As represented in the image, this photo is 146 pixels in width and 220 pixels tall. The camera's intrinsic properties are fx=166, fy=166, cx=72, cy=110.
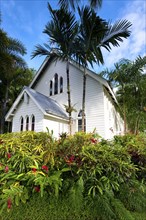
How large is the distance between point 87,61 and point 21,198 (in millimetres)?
10289

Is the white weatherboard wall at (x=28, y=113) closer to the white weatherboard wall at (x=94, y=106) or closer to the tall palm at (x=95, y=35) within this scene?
the tall palm at (x=95, y=35)

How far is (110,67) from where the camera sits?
1384 centimetres

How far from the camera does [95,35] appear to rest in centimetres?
1173

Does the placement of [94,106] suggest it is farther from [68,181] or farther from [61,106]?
[68,181]

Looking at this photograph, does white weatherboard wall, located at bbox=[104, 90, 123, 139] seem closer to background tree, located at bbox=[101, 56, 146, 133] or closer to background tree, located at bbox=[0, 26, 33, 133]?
background tree, located at bbox=[101, 56, 146, 133]

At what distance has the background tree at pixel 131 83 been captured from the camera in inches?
524

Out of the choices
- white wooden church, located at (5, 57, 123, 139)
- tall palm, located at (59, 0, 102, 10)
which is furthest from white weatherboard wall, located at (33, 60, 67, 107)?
tall palm, located at (59, 0, 102, 10)

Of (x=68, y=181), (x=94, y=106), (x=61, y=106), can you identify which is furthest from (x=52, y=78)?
(x=68, y=181)

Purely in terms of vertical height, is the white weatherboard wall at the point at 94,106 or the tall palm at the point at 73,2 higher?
the tall palm at the point at 73,2

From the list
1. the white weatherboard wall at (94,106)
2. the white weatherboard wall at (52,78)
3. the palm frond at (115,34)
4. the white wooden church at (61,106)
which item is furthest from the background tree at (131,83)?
the white weatherboard wall at (52,78)

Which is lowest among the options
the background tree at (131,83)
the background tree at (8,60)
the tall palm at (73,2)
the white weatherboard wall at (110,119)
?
the white weatherboard wall at (110,119)

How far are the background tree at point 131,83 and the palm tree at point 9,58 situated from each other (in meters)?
9.97

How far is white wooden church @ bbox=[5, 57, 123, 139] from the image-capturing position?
11.4 meters

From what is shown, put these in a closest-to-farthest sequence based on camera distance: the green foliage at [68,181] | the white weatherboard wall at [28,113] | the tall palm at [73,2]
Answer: the green foliage at [68,181], the tall palm at [73,2], the white weatherboard wall at [28,113]
